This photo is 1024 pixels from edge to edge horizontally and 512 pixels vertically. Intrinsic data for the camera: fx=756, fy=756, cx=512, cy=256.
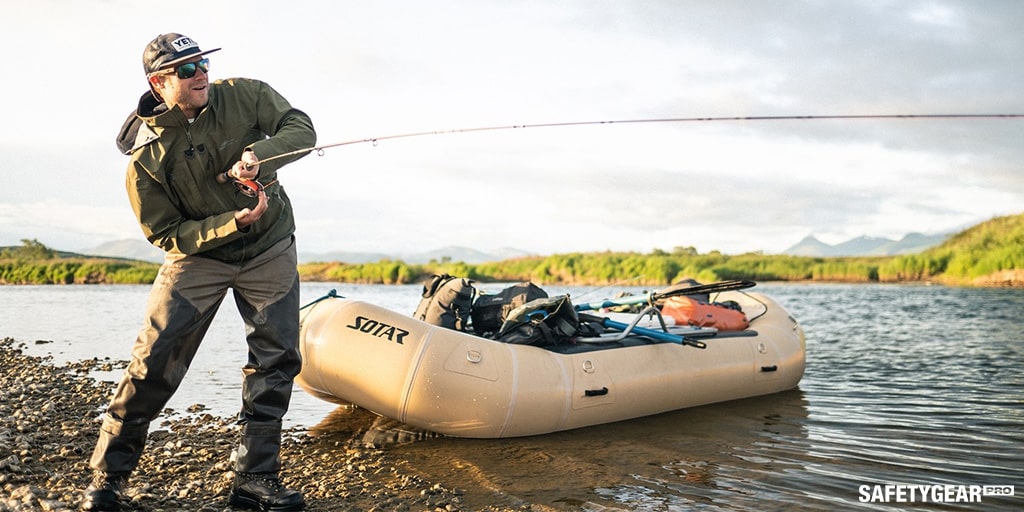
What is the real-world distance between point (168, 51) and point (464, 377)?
8.88ft

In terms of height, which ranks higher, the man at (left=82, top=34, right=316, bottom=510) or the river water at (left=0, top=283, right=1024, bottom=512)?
the man at (left=82, top=34, right=316, bottom=510)

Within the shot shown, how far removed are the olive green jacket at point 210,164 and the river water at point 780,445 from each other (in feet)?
6.06

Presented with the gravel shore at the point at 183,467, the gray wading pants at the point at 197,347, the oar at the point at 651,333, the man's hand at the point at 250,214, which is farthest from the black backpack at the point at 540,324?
the man's hand at the point at 250,214

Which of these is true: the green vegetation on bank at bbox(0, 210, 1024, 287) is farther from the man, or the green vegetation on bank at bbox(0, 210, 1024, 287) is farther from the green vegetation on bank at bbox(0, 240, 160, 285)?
the man

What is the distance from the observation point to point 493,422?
5156 millimetres

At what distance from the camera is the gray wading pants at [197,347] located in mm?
3330

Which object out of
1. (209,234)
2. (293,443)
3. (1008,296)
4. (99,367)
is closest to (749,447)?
(293,443)

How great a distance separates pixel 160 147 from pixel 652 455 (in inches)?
138

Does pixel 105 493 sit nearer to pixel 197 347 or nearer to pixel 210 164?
pixel 197 347

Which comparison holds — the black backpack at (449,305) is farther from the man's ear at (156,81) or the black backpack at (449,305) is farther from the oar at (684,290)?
the man's ear at (156,81)

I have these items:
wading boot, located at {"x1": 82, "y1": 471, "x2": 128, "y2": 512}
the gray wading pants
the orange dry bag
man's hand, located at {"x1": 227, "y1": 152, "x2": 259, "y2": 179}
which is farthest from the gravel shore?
the orange dry bag

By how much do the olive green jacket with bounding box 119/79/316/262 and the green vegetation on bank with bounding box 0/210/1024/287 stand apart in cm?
2601

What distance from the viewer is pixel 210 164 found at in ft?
11.3

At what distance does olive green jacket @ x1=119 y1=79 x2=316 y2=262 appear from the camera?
3334mm
